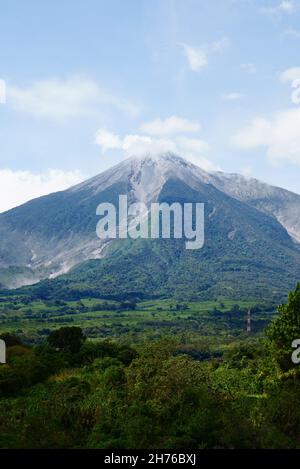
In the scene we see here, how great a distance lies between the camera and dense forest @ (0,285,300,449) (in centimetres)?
1853

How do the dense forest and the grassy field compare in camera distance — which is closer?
the dense forest

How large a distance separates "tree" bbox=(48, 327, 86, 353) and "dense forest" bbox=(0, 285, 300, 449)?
7379 mm

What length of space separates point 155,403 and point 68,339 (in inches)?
839

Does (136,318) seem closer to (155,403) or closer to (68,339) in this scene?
(68,339)

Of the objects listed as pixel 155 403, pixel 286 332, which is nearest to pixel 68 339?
pixel 286 332

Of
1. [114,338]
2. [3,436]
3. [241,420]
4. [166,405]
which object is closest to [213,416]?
[241,420]

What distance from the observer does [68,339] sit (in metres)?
41.5

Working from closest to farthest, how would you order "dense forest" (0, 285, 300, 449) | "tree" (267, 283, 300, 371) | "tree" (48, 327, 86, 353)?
"dense forest" (0, 285, 300, 449) < "tree" (267, 283, 300, 371) < "tree" (48, 327, 86, 353)

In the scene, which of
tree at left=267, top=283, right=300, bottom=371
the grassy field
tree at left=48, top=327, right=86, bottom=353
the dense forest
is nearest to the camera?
the dense forest

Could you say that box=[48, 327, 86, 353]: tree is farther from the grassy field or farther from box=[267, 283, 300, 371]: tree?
the grassy field

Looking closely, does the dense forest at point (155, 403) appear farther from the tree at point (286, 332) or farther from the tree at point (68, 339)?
the tree at point (68, 339)

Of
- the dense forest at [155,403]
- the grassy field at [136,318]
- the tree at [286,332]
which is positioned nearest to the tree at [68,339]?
the dense forest at [155,403]

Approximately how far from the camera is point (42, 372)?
3070cm

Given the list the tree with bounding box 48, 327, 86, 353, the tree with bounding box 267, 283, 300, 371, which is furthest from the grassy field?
the tree with bounding box 267, 283, 300, 371
